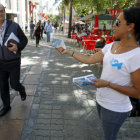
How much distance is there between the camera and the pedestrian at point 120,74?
154cm

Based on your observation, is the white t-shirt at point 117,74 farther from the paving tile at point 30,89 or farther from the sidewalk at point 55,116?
the paving tile at point 30,89

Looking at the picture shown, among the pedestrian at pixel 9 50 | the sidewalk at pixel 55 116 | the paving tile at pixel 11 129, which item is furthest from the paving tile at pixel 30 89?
the paving tile at pixel 11 129

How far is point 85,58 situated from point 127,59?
690mm

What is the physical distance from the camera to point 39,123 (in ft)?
10.9

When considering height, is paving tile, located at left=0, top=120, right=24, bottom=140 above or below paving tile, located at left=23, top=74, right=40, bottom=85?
above

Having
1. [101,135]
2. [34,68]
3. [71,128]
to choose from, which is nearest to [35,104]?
[71,128]

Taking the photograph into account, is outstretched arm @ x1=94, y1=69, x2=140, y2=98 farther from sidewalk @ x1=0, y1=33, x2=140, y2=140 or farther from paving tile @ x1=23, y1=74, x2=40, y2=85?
paving tile @ x1=23, y1=74, x2=40, y2=85

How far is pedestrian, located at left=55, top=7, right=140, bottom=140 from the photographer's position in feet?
5.06

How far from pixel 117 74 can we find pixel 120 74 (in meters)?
0.03

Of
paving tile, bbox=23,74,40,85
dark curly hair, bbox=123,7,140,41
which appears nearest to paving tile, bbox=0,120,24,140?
paving tile, bbox=23,74,40,85

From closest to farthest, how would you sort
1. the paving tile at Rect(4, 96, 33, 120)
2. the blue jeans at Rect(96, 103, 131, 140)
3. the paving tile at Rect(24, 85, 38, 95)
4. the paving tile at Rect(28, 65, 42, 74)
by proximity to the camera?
the blue jeans at Rect(96, 103, 131, 140), the paving tile at Rect(4, 96, 33, 120), the paving tile at Rect(24, 85, 38, 95), the paving tile at Rect(28, 65, 42, 74)

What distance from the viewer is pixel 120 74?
1606 mm

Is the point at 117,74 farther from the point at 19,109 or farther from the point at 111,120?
the point at 19,109

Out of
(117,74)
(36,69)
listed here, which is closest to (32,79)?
(36,69)
